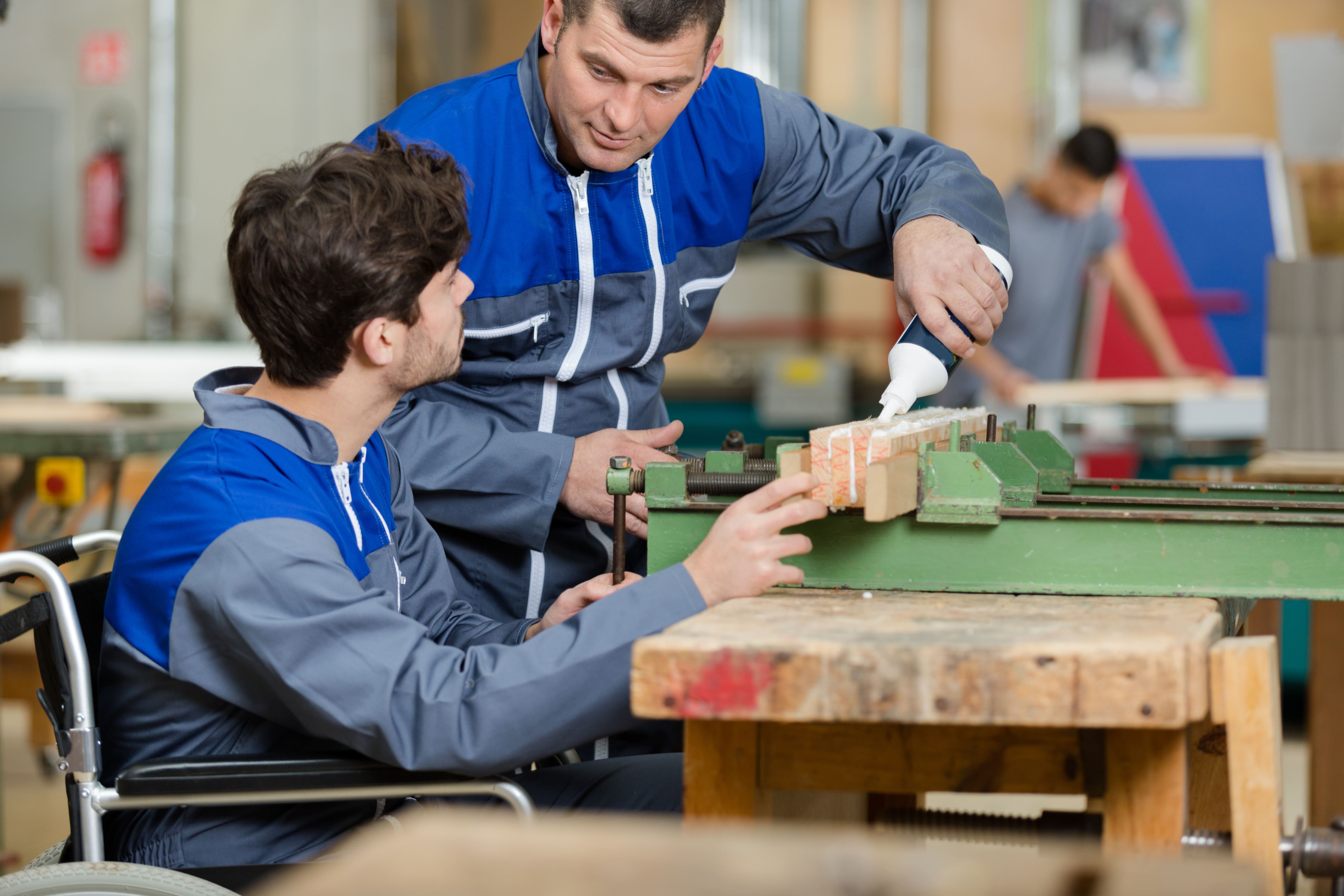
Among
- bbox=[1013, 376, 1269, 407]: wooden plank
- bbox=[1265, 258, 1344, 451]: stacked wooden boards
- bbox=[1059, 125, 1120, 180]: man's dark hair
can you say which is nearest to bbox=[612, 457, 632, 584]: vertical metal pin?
bbox=[1265, 258, 1344, 451]: stacked wooden boards

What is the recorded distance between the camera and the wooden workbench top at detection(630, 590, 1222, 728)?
90 centimetres

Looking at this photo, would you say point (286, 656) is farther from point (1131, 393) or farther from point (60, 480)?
point (1131, 393)

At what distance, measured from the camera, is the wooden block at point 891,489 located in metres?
1.14

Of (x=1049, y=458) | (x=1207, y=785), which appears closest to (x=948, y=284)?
(x=1049, y=458)

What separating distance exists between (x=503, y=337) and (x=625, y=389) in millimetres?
185

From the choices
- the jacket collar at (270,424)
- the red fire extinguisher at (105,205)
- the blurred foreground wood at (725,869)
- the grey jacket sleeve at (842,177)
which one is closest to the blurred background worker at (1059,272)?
the grey jacket sleeve at (842,177)

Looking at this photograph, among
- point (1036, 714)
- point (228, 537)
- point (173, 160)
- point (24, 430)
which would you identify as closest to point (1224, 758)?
point (1036, 714)

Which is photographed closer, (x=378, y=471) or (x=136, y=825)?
(x=136, y=825)

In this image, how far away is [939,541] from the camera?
126 centimetres

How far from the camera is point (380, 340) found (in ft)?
4.18

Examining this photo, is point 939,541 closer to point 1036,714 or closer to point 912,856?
point 1036,714

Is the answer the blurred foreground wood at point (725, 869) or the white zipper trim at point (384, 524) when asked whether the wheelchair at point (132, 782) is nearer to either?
the white zipper trim at point (384, 524)

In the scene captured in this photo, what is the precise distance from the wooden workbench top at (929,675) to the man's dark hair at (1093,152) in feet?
10.6

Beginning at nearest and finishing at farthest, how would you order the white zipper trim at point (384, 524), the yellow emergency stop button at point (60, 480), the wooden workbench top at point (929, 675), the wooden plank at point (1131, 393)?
the wooden workbench top at point (929, 675) → the white zipper trim at point (384, 524) → the yellow emergency stop button at point (60, 480) → the wooden plank at point (1131, 393)
